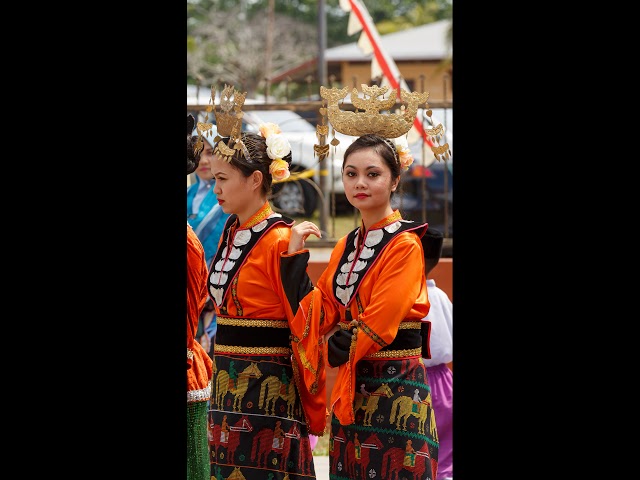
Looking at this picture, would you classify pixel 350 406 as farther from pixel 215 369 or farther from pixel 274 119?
pixel 274 119

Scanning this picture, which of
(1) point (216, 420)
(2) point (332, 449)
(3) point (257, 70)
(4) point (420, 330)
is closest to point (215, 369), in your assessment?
(1) point (216, 420)

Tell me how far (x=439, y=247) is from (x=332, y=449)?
48.6 inches

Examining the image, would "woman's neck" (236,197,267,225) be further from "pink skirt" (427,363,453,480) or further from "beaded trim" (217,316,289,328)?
"pink skirt" (427,363,453,480)

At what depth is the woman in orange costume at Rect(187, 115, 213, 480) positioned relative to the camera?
3945mm

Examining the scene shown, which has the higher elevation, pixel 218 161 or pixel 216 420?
pixel 218 161

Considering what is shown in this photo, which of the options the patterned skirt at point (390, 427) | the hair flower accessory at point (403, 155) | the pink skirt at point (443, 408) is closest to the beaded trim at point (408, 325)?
the patterned skirt at point (390, 427)

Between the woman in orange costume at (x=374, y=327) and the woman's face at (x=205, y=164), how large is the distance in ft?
7.56

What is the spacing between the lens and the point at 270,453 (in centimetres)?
366

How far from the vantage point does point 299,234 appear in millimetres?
3623

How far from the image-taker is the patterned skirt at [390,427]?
138 inches

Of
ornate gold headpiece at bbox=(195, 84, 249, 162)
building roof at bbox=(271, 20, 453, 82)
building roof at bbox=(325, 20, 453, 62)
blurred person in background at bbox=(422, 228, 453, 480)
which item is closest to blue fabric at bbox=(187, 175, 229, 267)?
blurred person in background at bbox=(422, 228, 453, 480)

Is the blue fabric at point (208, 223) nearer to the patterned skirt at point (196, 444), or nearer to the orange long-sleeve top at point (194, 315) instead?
the orange long-sleeve top at point (194, 315)
